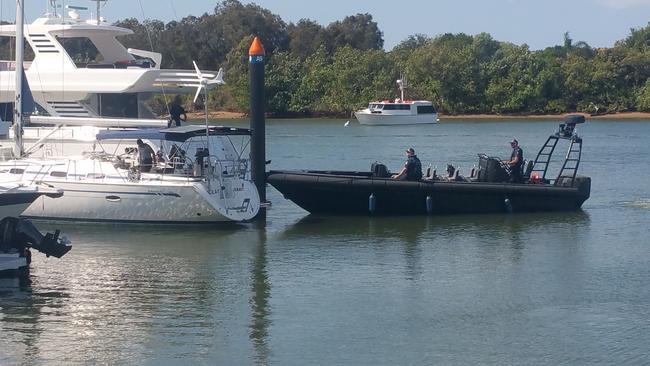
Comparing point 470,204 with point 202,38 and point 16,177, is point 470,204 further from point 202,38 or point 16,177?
point 202,38

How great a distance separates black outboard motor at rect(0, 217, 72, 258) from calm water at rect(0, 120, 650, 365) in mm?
650

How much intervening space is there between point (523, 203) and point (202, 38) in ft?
258

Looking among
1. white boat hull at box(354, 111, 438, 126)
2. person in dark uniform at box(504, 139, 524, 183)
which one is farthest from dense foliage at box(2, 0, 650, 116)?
person in dark uniform at box(504, 139, 524, 183)

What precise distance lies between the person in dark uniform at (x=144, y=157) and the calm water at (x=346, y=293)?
1487mm

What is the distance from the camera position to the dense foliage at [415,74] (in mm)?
100500

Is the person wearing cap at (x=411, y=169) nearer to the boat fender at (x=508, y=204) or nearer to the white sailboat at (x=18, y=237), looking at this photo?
the boat fender at (x=508, y=204)

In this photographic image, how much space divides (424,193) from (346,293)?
30.8ft

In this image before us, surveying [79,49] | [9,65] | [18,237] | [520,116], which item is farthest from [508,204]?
[520,116]

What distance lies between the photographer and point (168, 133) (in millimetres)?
29281

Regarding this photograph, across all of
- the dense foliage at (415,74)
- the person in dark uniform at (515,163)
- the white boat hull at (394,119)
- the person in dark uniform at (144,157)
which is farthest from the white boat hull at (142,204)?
the dense foliage at (415,74)

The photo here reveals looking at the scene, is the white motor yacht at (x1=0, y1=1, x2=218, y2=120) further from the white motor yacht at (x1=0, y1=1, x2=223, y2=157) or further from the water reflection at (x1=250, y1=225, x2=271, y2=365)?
the water reflection at (x1=250, y1=225, x2=271, y2=365)

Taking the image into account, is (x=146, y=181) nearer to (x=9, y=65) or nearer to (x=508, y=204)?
(x=9, y=65)

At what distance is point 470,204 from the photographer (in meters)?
32.4

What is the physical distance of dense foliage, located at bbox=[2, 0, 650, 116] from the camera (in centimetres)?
10050
